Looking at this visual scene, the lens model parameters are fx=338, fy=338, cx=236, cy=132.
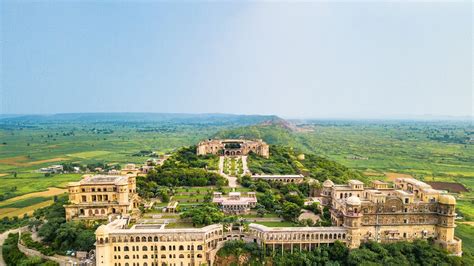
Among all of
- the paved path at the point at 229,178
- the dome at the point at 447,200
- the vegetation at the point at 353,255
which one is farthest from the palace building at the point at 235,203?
the dome at the point at 447,200

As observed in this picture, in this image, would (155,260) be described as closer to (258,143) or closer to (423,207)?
(423,207)

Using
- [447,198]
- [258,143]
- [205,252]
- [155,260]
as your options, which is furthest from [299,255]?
[258,143]

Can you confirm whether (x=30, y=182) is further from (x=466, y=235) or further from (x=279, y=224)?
(x=466, y=235)

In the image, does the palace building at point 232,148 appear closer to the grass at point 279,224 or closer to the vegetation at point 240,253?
the grass at point 279,224

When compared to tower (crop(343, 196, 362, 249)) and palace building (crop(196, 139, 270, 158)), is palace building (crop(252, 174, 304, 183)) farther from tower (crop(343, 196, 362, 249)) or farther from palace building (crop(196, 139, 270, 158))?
tower (crop(343, 196, 362, 249))

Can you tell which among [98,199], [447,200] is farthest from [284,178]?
[98,199]

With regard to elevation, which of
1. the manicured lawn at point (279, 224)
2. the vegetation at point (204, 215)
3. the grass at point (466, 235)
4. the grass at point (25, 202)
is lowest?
the grass at point (25, 202)
